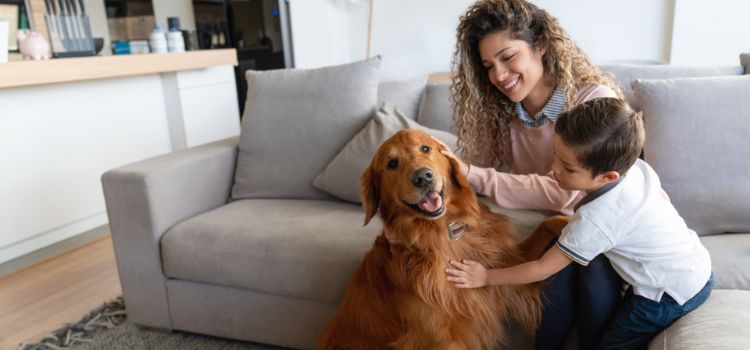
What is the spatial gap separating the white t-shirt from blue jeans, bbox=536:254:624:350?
7 cm

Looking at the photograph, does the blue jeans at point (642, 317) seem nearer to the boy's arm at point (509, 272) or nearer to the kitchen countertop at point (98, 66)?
the boy's arm at point (509, 272)

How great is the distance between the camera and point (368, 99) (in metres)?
2.38

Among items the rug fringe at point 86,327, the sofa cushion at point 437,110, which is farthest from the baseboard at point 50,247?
the sofa cushion at point 437,110

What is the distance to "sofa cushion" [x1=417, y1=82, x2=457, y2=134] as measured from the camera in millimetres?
2389

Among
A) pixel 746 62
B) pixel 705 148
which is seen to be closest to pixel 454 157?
pixel 705 148

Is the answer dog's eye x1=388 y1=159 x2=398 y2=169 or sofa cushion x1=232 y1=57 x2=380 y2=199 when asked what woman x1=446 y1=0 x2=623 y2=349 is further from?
sofa cushion x1=232 y1=57 x2=380 y2=199

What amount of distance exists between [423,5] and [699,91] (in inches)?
132

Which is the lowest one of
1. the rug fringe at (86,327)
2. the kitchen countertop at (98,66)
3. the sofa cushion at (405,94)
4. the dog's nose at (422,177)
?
the rug fringe at (86,327)

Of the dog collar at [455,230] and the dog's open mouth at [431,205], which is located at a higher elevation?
the dog's open mouth at [431,205]

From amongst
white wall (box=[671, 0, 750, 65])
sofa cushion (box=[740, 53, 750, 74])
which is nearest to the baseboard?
sofa cushion (box=[740, 53, 750, 74])

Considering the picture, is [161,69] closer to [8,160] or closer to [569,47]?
[8,160]

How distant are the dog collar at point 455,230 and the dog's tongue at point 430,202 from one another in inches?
4.2

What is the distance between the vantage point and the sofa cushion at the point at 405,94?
8.31 feet

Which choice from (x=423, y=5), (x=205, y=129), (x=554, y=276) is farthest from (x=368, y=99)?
(x=423, y=5)
